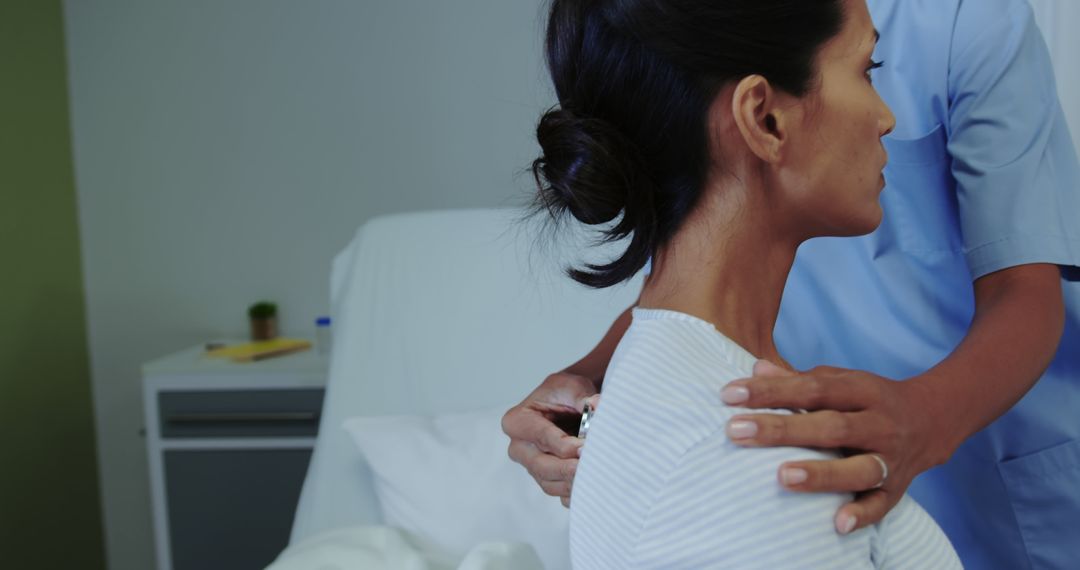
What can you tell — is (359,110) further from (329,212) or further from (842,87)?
(842,87)

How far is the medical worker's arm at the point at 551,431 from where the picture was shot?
832mm

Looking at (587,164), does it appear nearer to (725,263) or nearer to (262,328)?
(725,263)

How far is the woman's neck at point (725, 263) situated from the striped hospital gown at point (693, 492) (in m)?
0.03

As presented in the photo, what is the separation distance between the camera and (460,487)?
4.33 feet

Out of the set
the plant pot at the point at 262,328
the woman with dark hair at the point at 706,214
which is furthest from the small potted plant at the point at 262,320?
the woman with dark hair at the point at 706,214

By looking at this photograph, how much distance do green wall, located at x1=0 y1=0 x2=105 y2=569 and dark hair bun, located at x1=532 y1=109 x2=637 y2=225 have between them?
5.99 feet

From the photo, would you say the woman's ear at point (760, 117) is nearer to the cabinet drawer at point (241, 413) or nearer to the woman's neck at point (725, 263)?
the woman's neck at point (725, 263)

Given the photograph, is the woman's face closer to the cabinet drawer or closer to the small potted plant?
the cabinet drawer

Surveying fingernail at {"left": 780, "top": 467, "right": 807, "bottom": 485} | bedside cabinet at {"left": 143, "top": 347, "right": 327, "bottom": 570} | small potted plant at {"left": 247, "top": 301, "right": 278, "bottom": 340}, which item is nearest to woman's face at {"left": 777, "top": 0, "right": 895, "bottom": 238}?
A: fingernail at {"left": 780, "top": 467, "right": 807, "bottom": 485}

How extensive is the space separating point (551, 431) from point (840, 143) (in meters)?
0.37

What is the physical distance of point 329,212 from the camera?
2344mm

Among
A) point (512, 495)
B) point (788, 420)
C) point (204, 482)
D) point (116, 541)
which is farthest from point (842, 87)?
point (116, 541)

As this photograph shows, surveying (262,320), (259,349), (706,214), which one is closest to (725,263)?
(706,214)

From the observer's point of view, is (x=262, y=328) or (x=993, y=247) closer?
(x=993, y=247)
